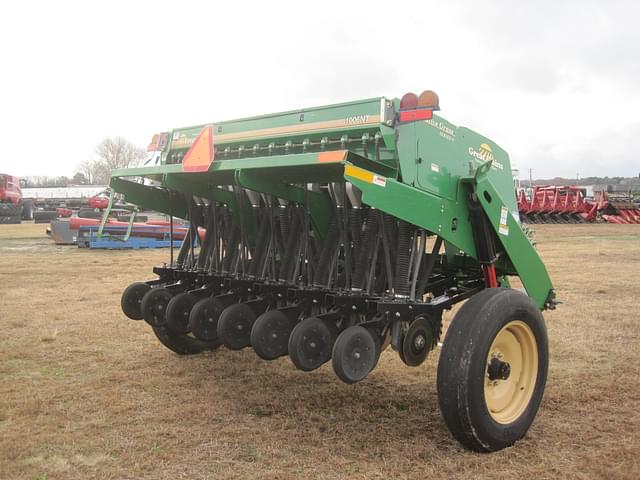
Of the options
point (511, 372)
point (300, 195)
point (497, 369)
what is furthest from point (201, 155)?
point (511, 372)

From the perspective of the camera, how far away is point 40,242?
61.5 feet

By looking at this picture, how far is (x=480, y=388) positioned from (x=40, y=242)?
18.3 meters

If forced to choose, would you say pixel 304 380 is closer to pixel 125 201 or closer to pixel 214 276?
pixel 214 276

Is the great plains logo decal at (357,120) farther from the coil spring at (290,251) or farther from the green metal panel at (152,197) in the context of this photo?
the green metal panel at (152,197)

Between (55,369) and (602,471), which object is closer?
(602,471)

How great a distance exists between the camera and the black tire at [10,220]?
30203mm

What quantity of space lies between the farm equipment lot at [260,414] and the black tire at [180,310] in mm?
445

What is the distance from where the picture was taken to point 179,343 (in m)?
5.26

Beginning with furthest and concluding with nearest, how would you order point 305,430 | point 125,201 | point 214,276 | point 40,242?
1. point 40,242
2. point 125,201
3. point 214,276
4. point 305,430

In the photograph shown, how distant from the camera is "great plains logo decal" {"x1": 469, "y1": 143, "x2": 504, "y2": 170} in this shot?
13.5 ft

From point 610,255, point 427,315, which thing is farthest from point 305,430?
point 610,255

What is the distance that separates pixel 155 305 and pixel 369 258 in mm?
1816

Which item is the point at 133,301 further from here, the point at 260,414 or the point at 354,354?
the point at 354,354

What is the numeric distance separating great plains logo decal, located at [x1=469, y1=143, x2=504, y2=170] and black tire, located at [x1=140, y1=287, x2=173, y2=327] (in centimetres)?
251
